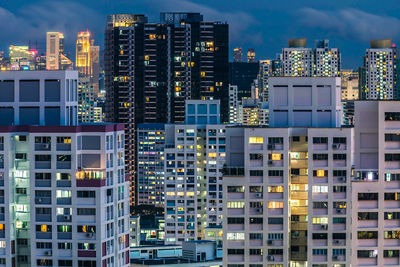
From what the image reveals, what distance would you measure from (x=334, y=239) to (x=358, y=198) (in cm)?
333

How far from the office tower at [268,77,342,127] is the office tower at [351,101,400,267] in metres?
5.68

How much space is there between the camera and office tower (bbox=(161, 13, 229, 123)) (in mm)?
184375

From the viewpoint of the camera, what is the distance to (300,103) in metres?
63.3

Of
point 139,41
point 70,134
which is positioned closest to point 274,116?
point 70,134

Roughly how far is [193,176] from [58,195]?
5706 centimetres

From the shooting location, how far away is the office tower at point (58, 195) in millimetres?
59250

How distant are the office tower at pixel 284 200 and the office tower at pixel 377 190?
2.19 meters

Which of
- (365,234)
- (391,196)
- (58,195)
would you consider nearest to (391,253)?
(365,234)

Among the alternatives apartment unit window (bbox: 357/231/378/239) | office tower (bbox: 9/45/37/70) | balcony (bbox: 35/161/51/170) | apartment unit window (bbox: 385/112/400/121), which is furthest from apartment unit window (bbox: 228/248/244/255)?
office tower (bbox: 9/45/37/70)

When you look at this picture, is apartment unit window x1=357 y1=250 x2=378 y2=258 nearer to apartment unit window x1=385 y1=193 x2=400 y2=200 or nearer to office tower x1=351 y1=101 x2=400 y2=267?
office tower x1=351 y1=101 x2=400 y2=267

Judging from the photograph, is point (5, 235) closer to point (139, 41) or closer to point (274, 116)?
point (274, 116)

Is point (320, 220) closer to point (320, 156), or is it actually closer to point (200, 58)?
point (320, 156)

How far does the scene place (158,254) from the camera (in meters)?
96.8

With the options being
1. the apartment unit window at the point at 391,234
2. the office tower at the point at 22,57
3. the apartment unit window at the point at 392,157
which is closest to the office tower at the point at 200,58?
the office tower at the point at 22,57
